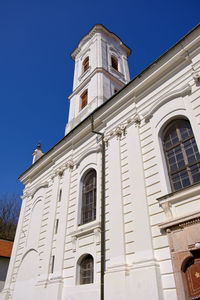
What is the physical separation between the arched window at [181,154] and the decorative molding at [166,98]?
111 centimetres

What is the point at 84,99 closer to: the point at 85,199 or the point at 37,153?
the point at 37,153

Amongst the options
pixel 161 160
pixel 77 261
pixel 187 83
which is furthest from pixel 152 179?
pixel 77 261

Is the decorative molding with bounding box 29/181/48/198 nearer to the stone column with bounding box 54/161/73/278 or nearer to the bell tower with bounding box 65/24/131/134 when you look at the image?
the stone column with bounding box 54/161/73/278

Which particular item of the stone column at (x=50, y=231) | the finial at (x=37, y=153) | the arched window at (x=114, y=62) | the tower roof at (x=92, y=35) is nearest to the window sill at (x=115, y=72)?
the arched window at (x=114, y=62)

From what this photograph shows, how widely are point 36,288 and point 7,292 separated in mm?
3965

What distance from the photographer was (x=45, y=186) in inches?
674

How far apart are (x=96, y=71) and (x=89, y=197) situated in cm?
1234

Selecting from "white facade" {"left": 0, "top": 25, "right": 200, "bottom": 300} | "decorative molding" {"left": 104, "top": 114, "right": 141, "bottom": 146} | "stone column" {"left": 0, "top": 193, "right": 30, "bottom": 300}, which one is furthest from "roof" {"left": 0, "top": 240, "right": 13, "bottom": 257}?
"decorative molding" {"left": 104, "top": 114, "right": 141, "bottom": 146}

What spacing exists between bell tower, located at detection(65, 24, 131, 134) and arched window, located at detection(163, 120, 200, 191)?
29.4 ft

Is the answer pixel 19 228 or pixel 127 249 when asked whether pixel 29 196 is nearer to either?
pixel 19 228

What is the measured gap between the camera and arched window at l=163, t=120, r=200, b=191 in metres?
8.81

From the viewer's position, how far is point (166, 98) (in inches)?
428

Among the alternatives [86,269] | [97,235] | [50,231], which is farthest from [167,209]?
[50,231]

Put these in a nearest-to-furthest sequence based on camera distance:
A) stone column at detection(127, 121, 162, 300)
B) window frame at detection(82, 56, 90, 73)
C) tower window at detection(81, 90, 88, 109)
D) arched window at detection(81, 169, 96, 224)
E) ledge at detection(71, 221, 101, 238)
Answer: stone column at detection(127, 121, 162, 300) → ledge at detection(71, 221, 101, 238) → arched window at detection(81, 169, 96, 224) → tower window at detection(81, 90, 88, 109) → window frame at detection(82, 56, 90, 73)
